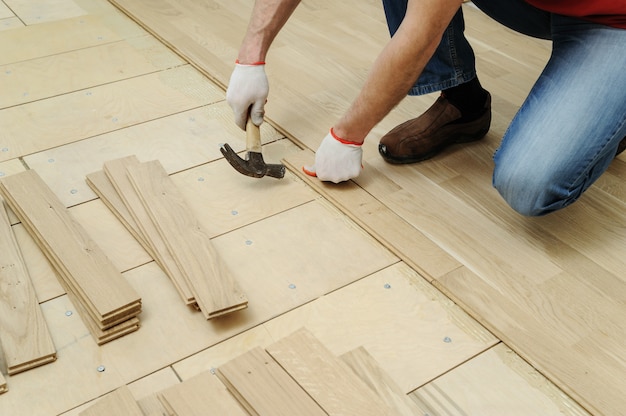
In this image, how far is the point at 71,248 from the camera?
1764mm

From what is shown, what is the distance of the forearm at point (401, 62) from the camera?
5.84 feet

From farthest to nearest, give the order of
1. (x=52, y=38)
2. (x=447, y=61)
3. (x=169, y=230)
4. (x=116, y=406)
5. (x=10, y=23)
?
(x=10, y=23) → (x=52, y=38) → (x=447, y=61) → (x=169, y=230) → (x=116, y=406)

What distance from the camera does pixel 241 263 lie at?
1842mm

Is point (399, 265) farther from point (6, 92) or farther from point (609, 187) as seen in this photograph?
point (6, 92)

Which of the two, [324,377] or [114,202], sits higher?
[324,377]

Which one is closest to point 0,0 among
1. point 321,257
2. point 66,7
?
point 66,7

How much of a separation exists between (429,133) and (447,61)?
234 mm

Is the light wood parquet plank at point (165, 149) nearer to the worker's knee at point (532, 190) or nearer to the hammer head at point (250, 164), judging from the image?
the hammer head at point (250, 164)

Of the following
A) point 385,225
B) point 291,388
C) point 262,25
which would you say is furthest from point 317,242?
point 262,25

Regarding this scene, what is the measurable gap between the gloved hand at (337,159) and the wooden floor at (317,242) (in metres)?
0.05

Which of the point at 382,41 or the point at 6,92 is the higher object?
the point at 382,41

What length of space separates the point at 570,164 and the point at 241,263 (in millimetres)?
913

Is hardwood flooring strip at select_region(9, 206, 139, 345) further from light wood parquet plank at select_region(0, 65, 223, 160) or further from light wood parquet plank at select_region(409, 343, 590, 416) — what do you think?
light wood parquet plank at select_region(0, 65, 223, 160)

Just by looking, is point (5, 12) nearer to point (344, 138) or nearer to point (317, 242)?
point (344, 138)
